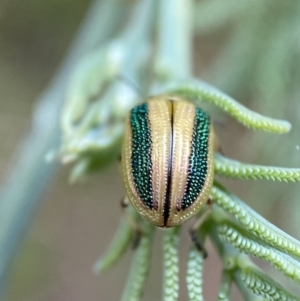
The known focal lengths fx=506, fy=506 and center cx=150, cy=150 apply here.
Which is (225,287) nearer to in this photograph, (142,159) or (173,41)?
(142,159)

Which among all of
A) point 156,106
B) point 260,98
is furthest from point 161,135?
point 260,98

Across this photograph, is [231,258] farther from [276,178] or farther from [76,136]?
[76,136]

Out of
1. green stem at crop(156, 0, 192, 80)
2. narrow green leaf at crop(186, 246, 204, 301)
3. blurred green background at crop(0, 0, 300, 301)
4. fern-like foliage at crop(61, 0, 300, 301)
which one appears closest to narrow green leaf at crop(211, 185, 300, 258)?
fern-like foliage at crop(61, 0, 300, 301)

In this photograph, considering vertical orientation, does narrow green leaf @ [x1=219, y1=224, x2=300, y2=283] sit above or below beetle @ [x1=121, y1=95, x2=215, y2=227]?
below

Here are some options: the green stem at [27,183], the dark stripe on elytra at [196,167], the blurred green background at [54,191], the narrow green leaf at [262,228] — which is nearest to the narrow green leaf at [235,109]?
the dark stripe on elytra at [196,167]

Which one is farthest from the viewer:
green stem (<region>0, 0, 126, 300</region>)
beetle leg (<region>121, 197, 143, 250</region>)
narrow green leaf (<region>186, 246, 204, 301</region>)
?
green stem (<region>0, 0, 126, 300</region>)

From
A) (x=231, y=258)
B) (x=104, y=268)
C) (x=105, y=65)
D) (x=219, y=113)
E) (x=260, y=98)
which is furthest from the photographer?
(x=219, y=113)

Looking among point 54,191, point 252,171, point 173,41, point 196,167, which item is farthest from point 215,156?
point 54,191

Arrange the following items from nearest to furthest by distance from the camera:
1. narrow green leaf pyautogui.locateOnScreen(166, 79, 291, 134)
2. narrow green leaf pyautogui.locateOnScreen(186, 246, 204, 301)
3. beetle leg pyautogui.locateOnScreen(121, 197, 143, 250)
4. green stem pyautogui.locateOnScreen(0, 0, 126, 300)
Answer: narrow green leaf pyautogui.locateOnScreen(186, 246, 204, 301), narrow green leaf pyautogui.locateOnScreen(166, 79, 291, 134), beetle leg pyautogui.locateOnScreen(121, 197, 143, 250), green stem pyautogui.locateOnScreen(0, 0, 126, 300)

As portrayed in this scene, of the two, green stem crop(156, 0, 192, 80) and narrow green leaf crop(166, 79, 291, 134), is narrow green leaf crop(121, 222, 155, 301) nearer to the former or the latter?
narrow green leaf crop(166, 79, 291, 134)
